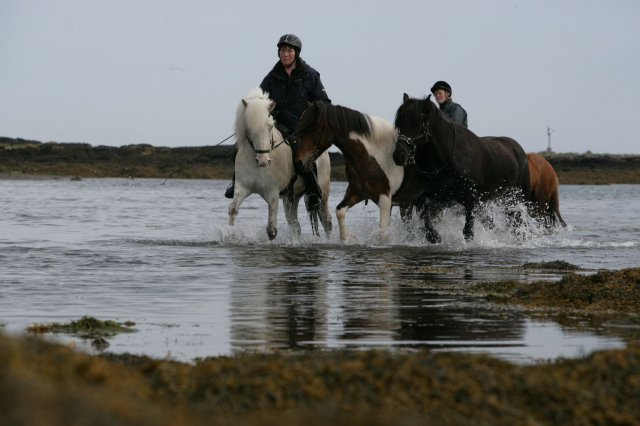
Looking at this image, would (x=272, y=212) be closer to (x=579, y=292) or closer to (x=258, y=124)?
(x=258, y=124)

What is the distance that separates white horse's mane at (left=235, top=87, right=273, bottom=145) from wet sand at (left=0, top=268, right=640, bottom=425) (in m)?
8.45

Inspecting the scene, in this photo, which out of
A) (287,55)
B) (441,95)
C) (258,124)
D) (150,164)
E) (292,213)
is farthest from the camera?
(150,164)

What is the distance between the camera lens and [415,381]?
15.7ft

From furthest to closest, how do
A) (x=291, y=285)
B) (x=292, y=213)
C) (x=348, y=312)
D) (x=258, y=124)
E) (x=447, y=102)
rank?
(x=447, y=102) → (x=292, y=213) → (x=258, y=124) → (x=291, y=285) → (x=348, y=312)

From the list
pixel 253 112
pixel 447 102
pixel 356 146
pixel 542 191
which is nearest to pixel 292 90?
pixel 253 112

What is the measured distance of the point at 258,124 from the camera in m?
13.9

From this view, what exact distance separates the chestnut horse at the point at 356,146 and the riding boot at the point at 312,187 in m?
0.28

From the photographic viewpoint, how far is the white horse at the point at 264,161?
14.0 metres

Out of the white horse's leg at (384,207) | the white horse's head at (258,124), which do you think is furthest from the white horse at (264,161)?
the white horse's leg at (384,207)

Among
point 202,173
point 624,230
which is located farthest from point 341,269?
point 202,173

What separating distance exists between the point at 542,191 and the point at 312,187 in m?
A: 4.88

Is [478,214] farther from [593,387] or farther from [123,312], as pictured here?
[593,387]

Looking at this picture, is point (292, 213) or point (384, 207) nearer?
point (384, 207)

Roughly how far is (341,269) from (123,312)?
4.25 m
